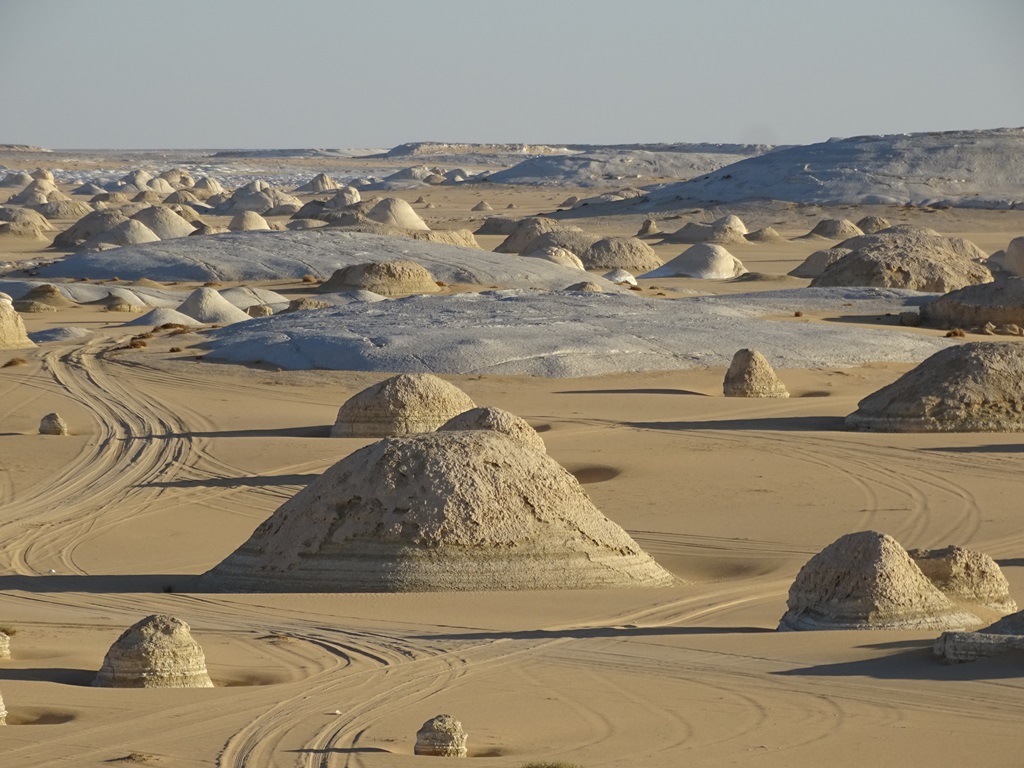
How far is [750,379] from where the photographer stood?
1947 centimetres

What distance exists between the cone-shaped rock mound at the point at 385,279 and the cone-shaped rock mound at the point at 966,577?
22080mm

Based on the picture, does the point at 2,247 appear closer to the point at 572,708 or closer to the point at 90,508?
the point at 90,508

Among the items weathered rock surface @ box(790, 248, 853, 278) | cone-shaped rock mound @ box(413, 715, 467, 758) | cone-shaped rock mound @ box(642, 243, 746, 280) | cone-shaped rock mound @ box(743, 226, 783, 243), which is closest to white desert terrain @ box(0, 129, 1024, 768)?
A: cone-shaped rock mound @ box(413, 715, 467, 758)

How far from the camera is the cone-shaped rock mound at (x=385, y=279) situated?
31.2 meters

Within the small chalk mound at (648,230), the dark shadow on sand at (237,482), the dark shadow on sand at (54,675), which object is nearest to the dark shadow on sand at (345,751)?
the dark shadow on sand at (54,675)

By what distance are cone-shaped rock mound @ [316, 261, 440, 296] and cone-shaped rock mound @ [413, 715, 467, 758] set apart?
24995 mm

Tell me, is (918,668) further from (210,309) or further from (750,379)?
(210,309)

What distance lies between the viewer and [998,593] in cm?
959

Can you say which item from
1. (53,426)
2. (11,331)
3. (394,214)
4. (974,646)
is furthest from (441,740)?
(394,214)

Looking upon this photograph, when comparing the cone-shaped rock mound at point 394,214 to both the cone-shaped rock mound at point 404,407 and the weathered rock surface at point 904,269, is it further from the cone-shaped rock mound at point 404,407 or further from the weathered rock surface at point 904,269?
the cone-shaped rock mound at point 404,407

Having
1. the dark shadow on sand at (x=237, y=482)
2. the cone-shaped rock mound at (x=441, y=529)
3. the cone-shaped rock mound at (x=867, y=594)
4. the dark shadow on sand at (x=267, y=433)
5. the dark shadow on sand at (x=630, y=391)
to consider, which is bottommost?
the cone-shaped rock mound at (x=867, y=594)

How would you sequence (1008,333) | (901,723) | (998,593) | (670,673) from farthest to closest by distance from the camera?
(1008,333)
(998,593)
(670,673)
(901,723)

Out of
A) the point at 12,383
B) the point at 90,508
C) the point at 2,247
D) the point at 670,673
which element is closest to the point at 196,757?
the point at 670,673

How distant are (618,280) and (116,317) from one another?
11.2 metres
